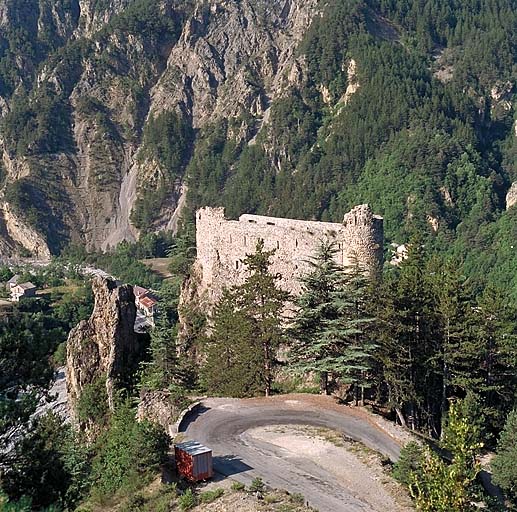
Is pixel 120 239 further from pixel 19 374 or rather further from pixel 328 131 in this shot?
pixel 19 374

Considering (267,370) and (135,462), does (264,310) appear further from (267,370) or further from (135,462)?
(135,462)

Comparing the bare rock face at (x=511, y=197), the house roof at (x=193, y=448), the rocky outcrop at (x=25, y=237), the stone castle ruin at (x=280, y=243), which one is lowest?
the house roof at (x=193, y=448)

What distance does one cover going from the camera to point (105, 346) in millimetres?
42281

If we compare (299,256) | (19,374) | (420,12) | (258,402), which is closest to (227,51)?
(420,12)

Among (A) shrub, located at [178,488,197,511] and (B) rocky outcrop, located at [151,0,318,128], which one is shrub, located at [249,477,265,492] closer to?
(A) shrub, located at [178,488,197,511]

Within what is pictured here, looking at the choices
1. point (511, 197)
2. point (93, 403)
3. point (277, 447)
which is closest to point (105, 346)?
point (93, 403)

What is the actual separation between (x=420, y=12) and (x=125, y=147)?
6724cm

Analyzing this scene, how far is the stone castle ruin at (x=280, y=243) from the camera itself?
38.7 metres

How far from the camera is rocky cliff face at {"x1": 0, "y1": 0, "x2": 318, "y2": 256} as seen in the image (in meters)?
156

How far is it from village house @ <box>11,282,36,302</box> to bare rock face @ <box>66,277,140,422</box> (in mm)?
58213

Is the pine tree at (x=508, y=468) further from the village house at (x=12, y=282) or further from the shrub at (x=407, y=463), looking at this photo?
the village house at (x=12, y=282)

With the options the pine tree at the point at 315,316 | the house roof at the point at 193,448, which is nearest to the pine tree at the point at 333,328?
the pine tree at the point at 315,316

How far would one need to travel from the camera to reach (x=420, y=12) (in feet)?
494

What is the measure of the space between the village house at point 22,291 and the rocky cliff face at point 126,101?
164 ft
